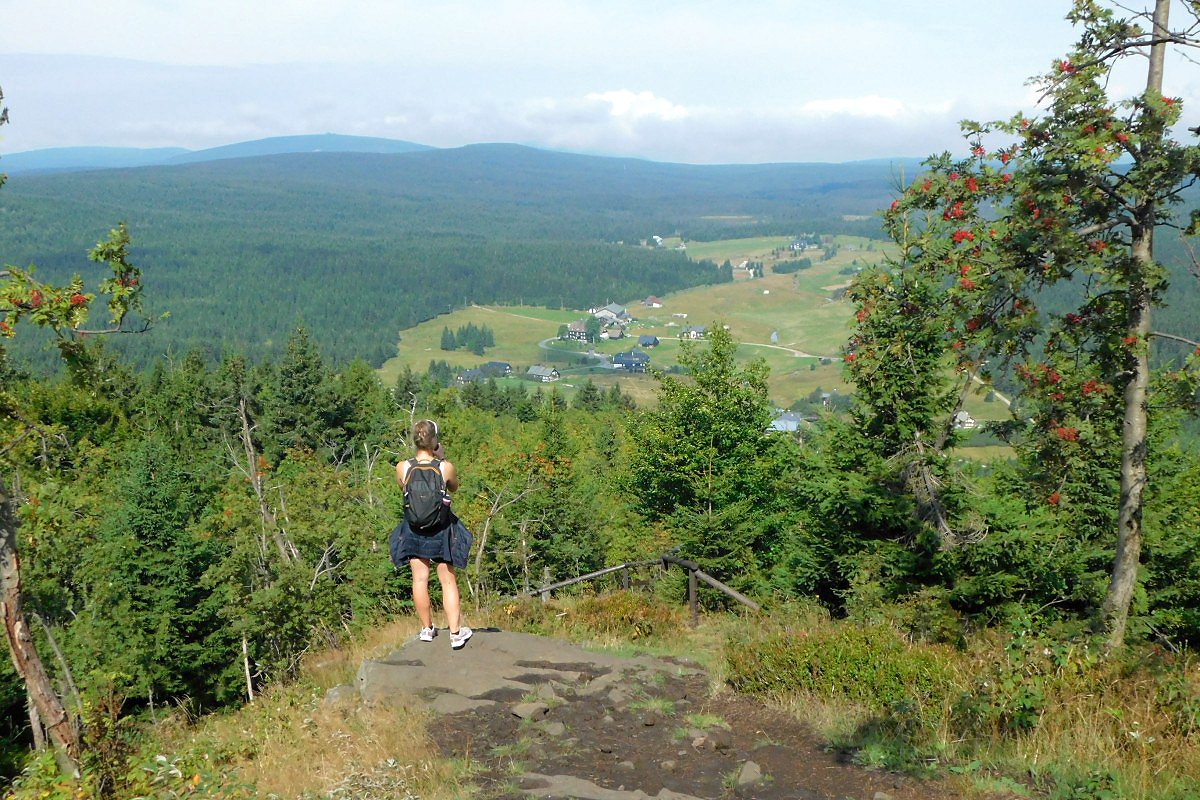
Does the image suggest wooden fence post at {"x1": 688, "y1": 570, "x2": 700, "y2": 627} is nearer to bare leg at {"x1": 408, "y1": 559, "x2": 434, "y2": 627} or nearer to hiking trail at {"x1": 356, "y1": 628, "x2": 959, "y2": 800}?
hiking trail at {"x1": 356, "y1": 628, "x2": 959, "y2": 800}

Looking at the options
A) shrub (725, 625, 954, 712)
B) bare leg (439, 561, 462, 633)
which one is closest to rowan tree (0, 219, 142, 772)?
bare leg (439, 561, 462, 633)

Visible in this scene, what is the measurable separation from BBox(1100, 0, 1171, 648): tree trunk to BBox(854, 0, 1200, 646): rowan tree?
0.01m

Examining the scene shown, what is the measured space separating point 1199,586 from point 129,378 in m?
70.3

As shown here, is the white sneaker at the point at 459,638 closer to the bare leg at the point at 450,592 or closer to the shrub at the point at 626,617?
the bare leg at the point at 450,592

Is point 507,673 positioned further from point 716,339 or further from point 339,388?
point 339,388

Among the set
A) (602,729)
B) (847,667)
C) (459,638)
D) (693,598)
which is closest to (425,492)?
(459,638)

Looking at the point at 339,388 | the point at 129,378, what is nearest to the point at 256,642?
the point at 339,388

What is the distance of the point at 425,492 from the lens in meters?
8.12

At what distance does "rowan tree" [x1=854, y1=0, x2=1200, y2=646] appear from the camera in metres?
7.65

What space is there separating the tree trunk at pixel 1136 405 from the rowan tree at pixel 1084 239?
0.01m

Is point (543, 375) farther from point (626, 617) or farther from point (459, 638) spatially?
point (459, 638)

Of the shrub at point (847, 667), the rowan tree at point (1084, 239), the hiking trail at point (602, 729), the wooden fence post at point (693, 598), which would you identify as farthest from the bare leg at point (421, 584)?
the rowan tree at point (1084, 239)

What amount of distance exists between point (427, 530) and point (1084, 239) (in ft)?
20.8

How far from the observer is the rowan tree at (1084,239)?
7648 mm
